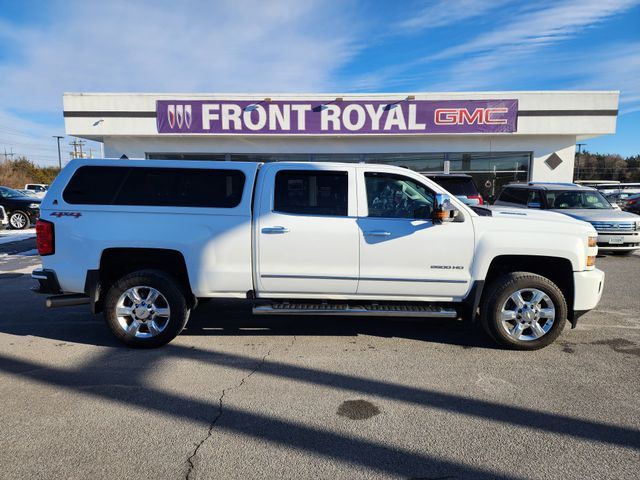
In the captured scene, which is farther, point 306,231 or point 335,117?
point 335,117

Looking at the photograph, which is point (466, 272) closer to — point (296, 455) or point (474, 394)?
point (474, 394)

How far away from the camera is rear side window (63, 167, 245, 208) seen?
14.3 ft

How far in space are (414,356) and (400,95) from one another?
1332 cm

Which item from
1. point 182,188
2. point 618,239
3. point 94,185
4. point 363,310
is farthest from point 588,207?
point 94,185

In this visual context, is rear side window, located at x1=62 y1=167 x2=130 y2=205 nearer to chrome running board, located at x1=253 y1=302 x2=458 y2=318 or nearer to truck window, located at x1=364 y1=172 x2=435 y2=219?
chrome running board, located at x1=253 y1=302 x2=458 y2=318

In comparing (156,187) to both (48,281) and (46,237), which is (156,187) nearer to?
(46,237)

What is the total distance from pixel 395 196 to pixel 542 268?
1.83 metres

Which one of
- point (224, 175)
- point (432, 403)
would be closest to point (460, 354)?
point (432, 403)

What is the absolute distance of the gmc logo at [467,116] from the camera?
15.5 meters

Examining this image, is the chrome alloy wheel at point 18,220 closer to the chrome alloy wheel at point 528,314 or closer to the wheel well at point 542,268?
the wheel well at point 542,268

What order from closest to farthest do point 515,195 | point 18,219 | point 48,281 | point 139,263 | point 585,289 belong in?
point 585,289 < point 48,281 < point 139,263 < point 515,195 < point 18,219

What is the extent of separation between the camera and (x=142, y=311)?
4379mm

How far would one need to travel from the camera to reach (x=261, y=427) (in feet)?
9.78

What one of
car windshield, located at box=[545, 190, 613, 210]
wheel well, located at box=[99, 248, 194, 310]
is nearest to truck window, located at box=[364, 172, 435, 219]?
wheel well, located at box=[99, 248, 194, 310]
